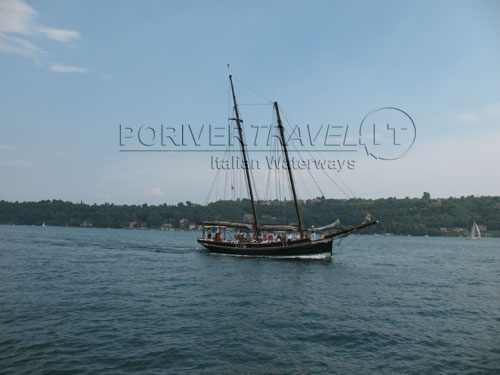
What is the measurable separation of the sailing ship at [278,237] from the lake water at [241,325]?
44.4 ft

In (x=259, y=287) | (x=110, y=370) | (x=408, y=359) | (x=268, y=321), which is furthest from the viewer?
(x=259, y=287)

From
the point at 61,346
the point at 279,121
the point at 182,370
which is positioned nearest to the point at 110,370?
the point at 182,370

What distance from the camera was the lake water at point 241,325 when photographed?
1416 centimetres

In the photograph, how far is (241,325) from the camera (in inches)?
750

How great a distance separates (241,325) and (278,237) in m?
34.1

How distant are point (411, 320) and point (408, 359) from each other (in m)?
6.72

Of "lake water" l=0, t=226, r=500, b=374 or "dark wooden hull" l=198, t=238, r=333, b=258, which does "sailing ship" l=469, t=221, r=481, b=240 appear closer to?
"dark wooden hull" l=198, t=238, r=333, b=258

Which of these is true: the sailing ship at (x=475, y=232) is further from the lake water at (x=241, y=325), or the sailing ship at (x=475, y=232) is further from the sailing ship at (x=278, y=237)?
the lake water at (x=241, y=325)

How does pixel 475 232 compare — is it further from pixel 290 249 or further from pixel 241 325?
pixel 241 325

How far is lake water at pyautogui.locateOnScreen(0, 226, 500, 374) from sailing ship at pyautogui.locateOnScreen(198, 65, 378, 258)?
13536mm

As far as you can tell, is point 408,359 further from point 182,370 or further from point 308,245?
point 308,245

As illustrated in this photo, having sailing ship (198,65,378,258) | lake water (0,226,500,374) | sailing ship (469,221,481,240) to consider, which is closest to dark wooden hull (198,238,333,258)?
sailing ship (198,65,378,258)

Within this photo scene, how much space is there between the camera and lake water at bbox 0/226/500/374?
14.2m

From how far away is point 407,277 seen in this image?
130ft
